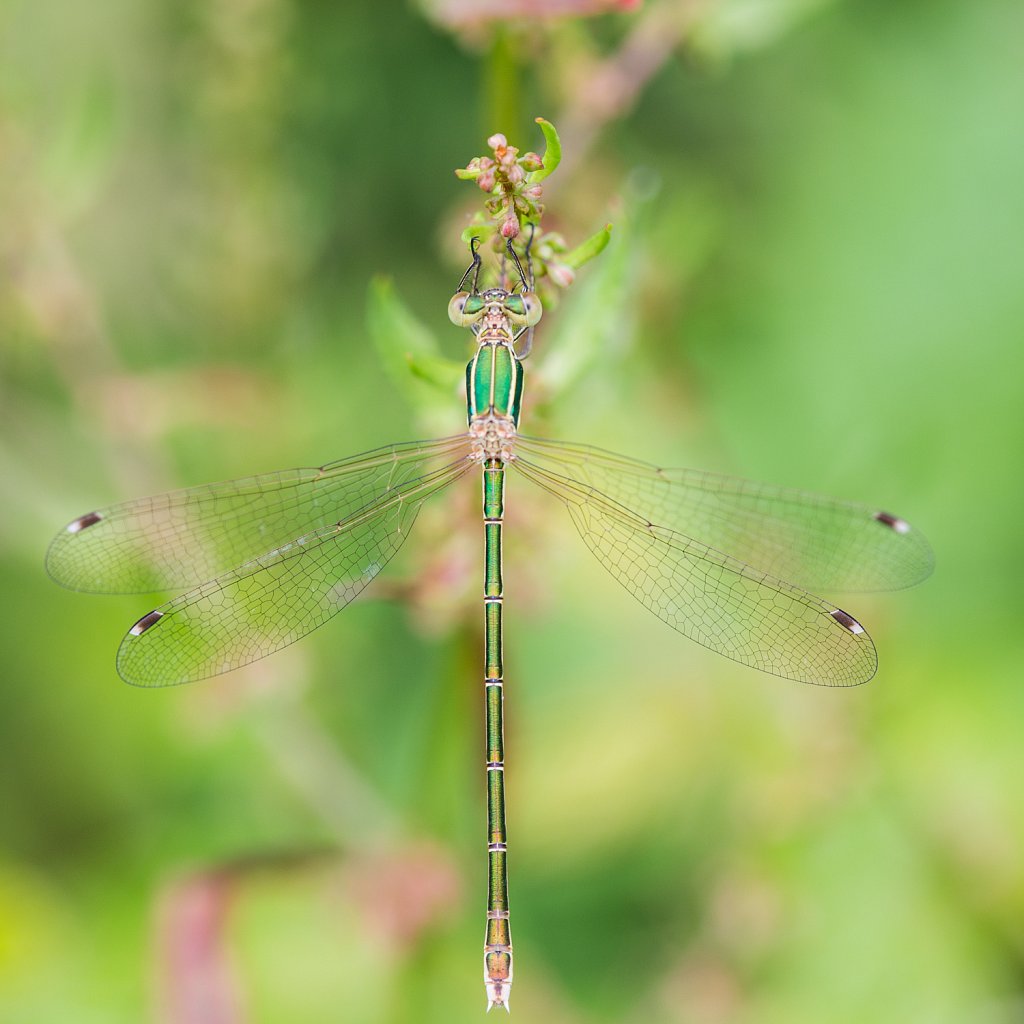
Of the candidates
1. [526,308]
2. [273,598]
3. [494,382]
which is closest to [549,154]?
[526,308]

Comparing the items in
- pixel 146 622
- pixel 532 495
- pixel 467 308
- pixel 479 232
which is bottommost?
pixel 146 622

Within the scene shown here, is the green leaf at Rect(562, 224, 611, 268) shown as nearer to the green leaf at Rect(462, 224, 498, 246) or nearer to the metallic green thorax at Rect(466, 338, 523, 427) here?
the green leaf at Rect(462, 224, 498, 246)

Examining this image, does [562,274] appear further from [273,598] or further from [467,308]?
[273,598]

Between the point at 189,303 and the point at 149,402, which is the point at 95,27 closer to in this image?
the point at 189,303

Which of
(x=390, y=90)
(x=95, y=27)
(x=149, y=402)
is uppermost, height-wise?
(x=95, y=27)

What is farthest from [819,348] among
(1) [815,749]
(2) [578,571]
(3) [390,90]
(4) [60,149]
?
(4) [60,149]

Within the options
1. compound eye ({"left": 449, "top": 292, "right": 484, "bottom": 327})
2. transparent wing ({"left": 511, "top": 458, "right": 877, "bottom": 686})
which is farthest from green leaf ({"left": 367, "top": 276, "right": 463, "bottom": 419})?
transparent wing ({"left": 511, "top": 458, "right": 877, "bottom": 686})
